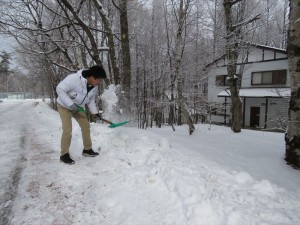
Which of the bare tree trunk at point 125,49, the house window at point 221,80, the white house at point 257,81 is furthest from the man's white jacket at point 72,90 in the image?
the house window at point 221,80

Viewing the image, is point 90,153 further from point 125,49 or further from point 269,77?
point 269,77

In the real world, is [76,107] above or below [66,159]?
above

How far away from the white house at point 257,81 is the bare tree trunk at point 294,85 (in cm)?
1469

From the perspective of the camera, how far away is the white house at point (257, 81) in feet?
65.0

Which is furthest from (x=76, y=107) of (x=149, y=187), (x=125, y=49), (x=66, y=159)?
(x=125, y=49)

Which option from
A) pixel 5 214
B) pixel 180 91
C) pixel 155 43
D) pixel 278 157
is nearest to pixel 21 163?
pixel 5 214

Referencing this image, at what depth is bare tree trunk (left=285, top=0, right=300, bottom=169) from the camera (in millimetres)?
4306

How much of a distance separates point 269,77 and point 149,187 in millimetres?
20717

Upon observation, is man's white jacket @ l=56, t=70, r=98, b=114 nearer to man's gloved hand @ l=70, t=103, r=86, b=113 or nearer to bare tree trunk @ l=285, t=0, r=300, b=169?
man's gloved hand @ l=70, t=103, r=86, b=113

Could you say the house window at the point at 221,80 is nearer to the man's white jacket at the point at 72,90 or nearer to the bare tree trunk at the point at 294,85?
the bare tree trunk at the point at 294,85

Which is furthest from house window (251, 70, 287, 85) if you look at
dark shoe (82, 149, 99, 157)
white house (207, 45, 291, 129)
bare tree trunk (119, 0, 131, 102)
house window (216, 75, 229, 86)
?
dark shoe (82, 149, 99, 157)

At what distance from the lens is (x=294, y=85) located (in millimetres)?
4398

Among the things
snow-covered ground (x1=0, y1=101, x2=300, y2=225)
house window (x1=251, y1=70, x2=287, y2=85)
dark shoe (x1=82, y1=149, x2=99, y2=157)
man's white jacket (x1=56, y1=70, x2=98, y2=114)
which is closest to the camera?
snow-covered ground (x1=0, y1=101, x2=300, y2=225)

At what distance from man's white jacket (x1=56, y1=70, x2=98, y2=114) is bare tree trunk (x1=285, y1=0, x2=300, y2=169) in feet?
11.9
